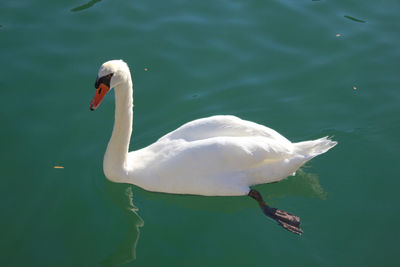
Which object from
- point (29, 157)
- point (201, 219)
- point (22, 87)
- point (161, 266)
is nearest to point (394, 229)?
point (201, 219)

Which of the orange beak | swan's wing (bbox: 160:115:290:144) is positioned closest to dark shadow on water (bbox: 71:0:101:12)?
the orange beak

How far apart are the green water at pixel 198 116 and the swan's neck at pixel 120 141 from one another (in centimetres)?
36

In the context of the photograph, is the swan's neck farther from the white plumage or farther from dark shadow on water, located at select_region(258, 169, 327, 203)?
dark shadow on water, located at select_region(258, 169, 327, 203)

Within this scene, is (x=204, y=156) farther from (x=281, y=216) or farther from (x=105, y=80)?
(x=105, y=80)

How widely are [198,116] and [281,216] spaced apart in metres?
2.23

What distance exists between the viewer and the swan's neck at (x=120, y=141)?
5.77m

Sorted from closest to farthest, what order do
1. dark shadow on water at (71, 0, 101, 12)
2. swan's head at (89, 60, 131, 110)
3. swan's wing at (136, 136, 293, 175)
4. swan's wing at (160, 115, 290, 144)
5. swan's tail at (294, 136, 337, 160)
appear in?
swan's head at (89, 60, 131, 110)
swan's wing at (136, 136, 293, 175)
swan's wing at (160, 115, 290, 144)
swan's tail at (294, 136, 337, 160)
dark shadow on water at (71, 0, 101, 12)

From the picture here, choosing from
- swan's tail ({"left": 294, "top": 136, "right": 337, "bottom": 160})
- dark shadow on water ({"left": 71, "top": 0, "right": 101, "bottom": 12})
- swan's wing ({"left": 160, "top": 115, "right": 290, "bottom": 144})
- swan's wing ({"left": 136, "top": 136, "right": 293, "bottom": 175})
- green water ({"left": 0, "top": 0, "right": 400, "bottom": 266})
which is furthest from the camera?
dark shadow on water ({"left": 71, "top": 0, "right": 101, "bottom": 12})

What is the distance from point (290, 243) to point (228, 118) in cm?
171

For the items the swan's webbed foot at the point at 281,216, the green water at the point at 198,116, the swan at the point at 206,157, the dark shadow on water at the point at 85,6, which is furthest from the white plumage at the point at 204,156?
the dark shadow on water at the point at 85,6

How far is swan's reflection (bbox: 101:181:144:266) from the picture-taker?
543 centimetres

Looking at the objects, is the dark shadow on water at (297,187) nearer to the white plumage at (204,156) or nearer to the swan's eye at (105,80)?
the white plumage at (204,156)

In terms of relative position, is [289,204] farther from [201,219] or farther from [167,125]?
[167,125]

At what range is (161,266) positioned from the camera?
17.5 feet
